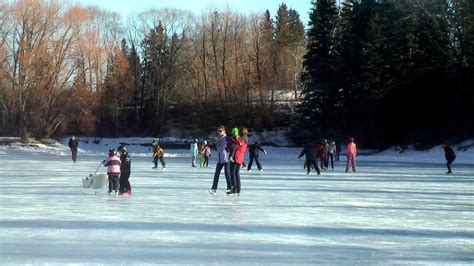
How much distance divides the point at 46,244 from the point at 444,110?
4174 cm

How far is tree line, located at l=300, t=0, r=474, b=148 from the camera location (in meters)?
44.0

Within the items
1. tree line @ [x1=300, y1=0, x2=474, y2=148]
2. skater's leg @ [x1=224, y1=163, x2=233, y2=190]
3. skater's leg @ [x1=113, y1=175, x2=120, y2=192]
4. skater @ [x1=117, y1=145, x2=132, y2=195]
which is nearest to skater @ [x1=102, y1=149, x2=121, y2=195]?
skater's leg @ [x1=113, y1=175, x2=120, y2=192]

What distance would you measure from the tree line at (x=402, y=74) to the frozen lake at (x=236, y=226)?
96.8 ft

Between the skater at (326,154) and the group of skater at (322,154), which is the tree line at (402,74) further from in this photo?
the skater at (326,154)

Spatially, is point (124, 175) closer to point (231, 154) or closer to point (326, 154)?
point (231, 154)

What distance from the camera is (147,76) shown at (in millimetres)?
68125

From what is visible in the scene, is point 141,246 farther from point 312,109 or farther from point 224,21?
point 224,21

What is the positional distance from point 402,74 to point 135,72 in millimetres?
29899

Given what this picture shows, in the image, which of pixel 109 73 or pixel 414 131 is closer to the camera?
pixel 414 131

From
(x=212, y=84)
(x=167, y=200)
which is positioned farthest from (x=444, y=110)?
(x=167, y=200)

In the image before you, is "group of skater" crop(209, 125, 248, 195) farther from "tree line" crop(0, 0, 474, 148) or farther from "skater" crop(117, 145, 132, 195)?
"tree line" crop(0, 0, 474, 148)

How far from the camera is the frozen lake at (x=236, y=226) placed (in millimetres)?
7004

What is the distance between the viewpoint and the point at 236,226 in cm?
921

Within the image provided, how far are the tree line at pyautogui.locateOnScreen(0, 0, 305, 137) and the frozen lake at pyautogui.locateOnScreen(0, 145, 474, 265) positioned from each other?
36614 mm
